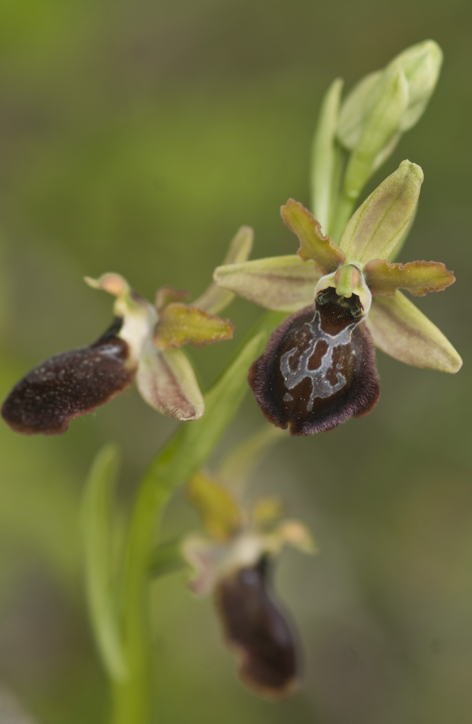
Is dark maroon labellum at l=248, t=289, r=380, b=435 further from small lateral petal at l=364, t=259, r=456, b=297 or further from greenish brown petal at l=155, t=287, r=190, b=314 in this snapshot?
greenish brown petal at l=155, t=287, r=190, b=314

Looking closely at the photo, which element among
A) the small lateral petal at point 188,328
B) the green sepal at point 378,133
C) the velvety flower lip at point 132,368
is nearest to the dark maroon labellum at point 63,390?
the velvety flower lip at point 132,368

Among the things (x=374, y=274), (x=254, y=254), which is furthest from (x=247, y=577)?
(x=254, y=254)

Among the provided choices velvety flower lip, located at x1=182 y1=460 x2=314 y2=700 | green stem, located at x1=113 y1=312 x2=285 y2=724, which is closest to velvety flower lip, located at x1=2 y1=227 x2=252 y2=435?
green stem, located at x1=113 y1=312 x2=285 y2=724

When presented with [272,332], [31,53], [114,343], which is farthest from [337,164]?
[31,53]

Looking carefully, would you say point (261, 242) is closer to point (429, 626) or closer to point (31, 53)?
point (31, 53)

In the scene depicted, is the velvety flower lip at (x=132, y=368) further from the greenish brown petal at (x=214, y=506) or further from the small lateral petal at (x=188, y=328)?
the greenish brown petal at (x=214, y=506)
